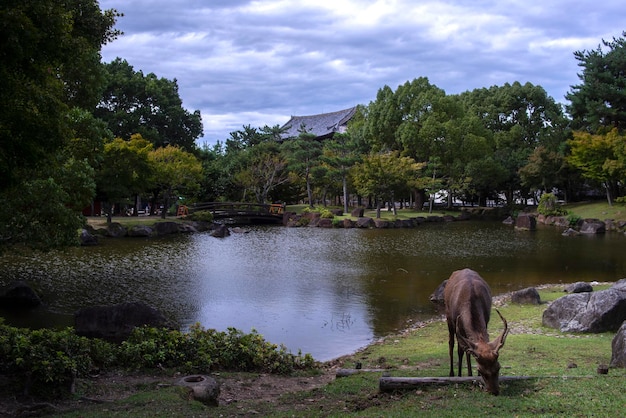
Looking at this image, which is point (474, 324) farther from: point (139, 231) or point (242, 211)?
point (242, 211)

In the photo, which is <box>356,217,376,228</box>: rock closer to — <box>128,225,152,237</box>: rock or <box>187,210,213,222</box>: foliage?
<box>187,210,213,222</box>: foliage

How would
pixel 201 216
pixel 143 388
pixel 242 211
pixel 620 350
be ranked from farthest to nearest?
pixel 242 211 < pixel 201 216 < pixel 143 388 < pixel 620 350

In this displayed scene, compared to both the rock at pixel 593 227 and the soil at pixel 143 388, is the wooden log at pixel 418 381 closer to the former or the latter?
the soil at pixel 143 388

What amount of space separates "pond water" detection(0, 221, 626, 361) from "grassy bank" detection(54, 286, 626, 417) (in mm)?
3941

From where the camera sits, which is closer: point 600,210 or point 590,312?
point 590,312

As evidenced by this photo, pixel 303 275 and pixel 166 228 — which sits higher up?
pixel 166 228

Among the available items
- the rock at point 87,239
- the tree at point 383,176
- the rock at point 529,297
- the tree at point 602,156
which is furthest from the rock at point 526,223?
the rock at point 87,239

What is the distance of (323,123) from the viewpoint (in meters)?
73.4

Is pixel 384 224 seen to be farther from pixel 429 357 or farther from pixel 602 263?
pixel 429 357

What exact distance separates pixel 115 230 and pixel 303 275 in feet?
58.3

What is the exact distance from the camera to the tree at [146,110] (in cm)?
4925

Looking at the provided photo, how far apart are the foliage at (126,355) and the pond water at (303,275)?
256 cm

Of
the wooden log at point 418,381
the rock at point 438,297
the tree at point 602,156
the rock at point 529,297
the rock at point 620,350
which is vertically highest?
the tree at point 602,156

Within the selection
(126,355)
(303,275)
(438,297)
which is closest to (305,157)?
(303,275)
